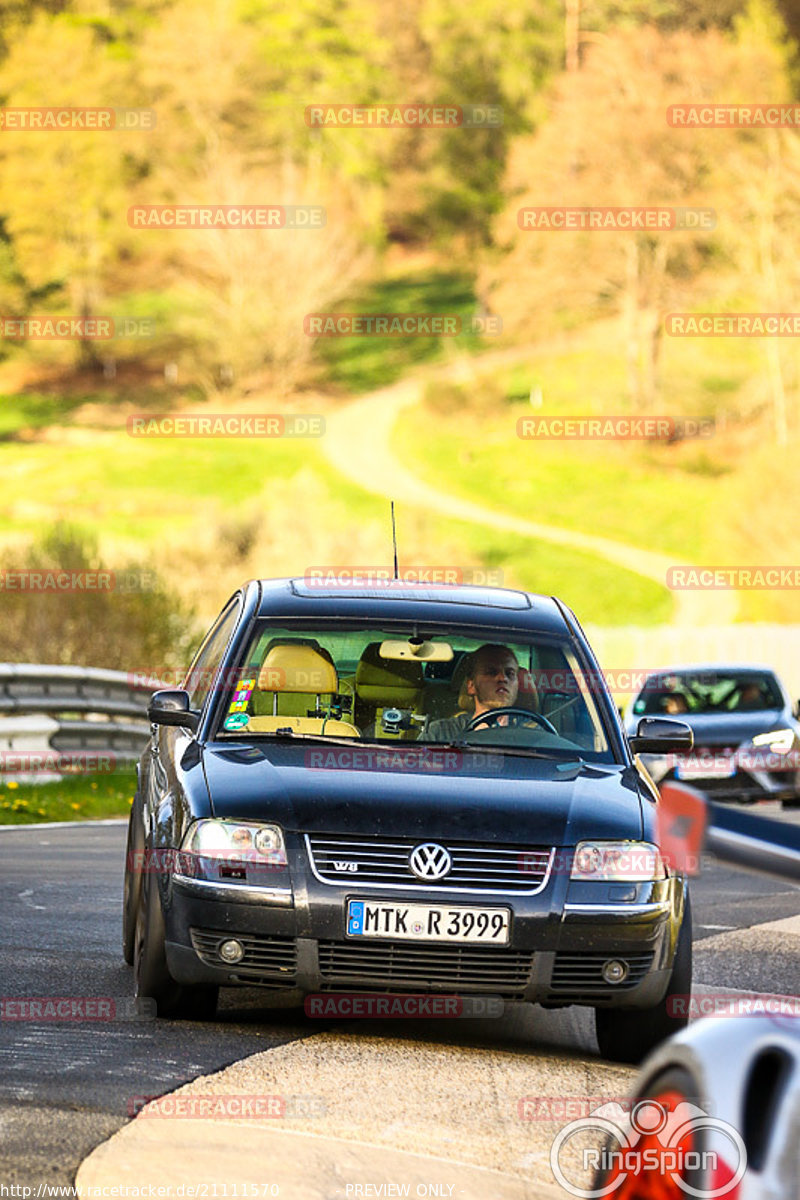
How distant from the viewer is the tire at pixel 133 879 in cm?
855

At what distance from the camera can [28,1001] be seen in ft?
25.9

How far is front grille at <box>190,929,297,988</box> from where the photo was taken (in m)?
7.21

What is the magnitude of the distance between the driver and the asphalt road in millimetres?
1140

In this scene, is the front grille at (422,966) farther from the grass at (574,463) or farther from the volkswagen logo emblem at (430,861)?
the grass at (574,463)

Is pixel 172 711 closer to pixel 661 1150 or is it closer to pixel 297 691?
pixel 297 691

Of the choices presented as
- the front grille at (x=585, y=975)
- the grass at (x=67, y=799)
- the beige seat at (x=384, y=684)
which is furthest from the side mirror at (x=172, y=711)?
the grass at (x=67, y=799)

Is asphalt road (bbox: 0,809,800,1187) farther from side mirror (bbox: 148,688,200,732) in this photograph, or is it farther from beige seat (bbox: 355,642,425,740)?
beige seat (bbox: 355,642,425,740)

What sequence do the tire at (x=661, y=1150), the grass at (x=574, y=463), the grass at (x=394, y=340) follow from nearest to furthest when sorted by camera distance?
the tire at (x=661, y=1150) < the grass at (x=574, y=463) < the grass at (x=394, y=340)

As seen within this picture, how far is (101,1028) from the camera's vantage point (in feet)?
24.5

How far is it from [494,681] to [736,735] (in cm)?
1374

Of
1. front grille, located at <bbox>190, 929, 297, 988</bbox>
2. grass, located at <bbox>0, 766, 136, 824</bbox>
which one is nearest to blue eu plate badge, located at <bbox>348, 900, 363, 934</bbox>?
front grille, located at <bbox>190, 929, 297, 988</bbox>

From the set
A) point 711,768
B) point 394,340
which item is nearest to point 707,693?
point 711,768

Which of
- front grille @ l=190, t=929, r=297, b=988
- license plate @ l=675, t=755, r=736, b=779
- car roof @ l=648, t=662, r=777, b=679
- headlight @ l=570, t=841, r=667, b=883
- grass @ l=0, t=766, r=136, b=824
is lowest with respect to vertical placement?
license plate @ l=675, t=755, r=736, b=779

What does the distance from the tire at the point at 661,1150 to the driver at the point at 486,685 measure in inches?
177
